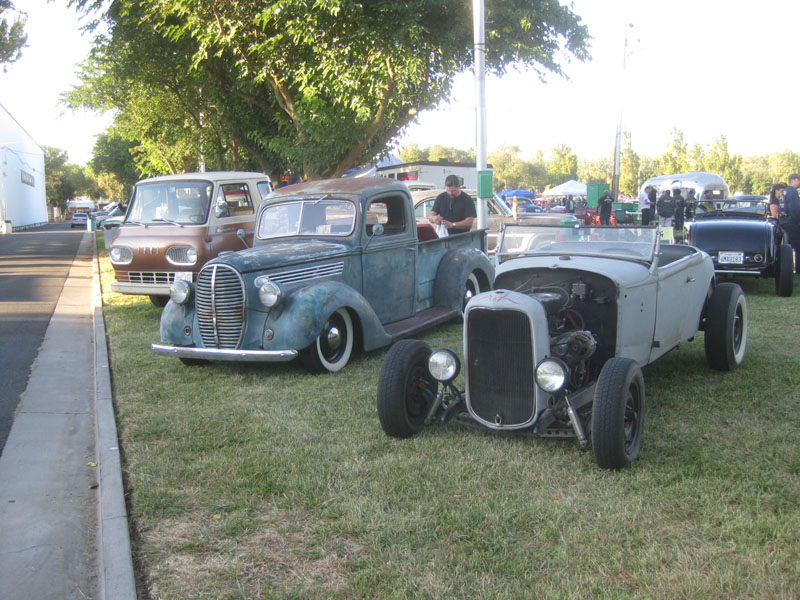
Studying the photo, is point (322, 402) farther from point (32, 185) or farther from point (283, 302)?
point (32, 185)

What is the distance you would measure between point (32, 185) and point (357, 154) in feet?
206

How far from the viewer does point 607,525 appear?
3.42m

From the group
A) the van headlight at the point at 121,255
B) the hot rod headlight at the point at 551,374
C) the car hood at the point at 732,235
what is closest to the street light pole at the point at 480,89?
the car hood at the point at 732,235

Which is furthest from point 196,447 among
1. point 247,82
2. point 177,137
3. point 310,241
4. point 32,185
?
point 32,185

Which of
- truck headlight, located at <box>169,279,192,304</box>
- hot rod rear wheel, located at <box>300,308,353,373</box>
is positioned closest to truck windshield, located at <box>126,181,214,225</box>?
truck headlight, located at <box>169,279,192,304</box>

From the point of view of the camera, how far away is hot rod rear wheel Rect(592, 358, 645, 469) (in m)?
3.91

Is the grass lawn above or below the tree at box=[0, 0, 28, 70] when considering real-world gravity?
below

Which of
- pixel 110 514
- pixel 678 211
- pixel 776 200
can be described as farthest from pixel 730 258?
pixel 678 211

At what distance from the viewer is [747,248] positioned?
10578 mm

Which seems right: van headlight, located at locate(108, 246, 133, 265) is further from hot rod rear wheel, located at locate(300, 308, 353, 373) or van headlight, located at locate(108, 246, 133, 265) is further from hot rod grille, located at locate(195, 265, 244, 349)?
hot rod rear wheel, located at locate(300, 308, 353, 373)

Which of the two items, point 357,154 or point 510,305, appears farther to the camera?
point 357,154

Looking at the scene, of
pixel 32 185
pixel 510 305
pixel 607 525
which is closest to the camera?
pixel 607 525

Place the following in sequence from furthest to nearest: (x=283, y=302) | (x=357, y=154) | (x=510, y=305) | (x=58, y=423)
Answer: (x=357, y=154) → (x=283, y=302) → (x=58, y=423) → (x=510, y=305)

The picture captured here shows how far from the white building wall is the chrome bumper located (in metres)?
46.1
